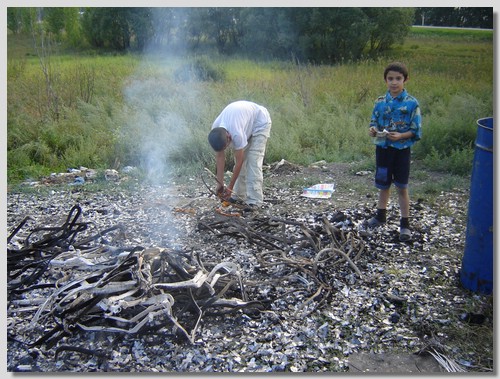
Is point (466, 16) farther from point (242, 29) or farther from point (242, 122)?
point (242, 29)

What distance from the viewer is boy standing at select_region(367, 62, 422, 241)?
4398 millimetres

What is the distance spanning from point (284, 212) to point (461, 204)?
193 cm

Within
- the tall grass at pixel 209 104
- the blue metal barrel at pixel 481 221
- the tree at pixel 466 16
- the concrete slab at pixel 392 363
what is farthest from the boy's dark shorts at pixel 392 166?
the tree at pixel 466 16

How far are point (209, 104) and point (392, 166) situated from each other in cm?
567

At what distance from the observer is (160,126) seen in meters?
8.71

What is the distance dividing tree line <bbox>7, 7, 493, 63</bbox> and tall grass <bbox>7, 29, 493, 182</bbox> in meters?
0.41

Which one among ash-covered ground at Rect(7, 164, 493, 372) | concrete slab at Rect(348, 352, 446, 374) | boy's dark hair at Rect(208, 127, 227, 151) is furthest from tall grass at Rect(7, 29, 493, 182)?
concrete slab at Rect(348, 352, 446, 374)

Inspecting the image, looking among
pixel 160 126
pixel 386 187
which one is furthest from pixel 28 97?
pixel 386 187

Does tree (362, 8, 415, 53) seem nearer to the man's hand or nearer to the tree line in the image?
the tree line

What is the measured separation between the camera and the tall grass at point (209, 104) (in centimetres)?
773

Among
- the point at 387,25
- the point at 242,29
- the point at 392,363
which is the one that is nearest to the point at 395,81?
the point at 392,363

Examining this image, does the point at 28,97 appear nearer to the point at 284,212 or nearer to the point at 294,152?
the point at 294,152

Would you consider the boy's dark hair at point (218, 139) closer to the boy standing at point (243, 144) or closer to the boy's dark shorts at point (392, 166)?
the boy standing at point (243, 144)

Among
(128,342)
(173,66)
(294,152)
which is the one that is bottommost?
(128,342)
